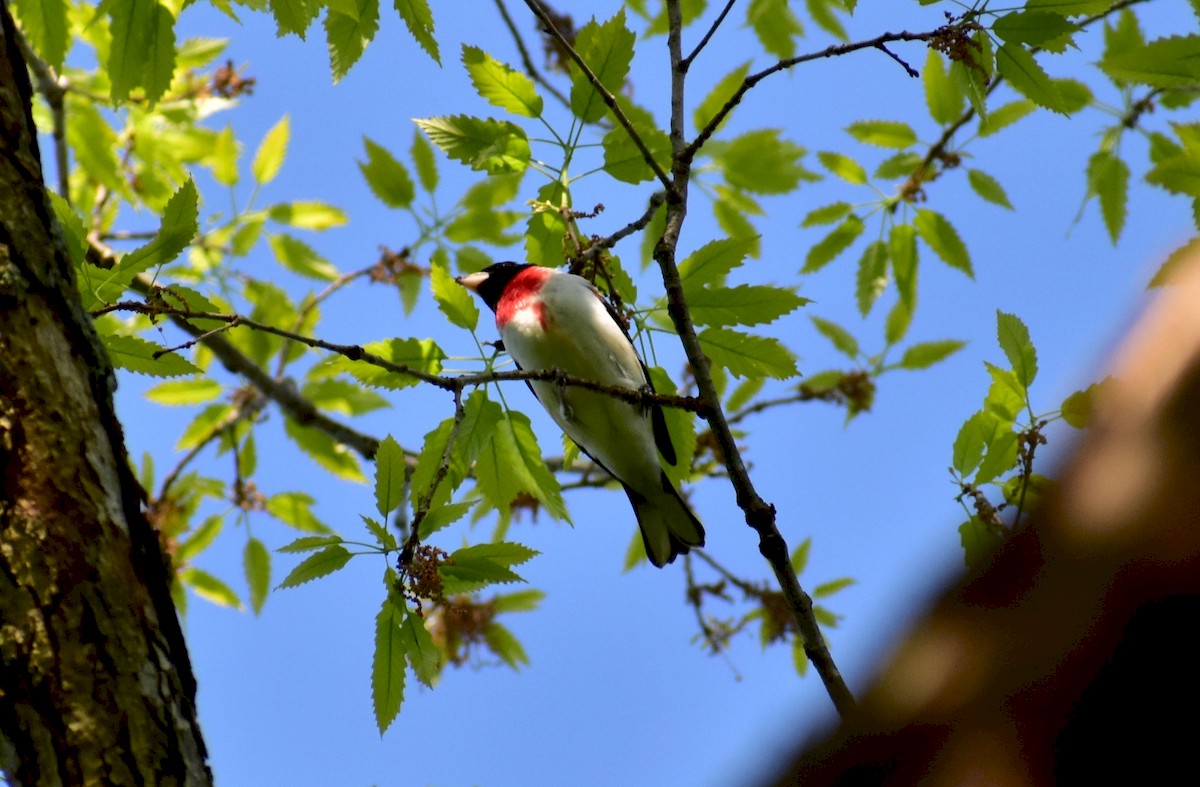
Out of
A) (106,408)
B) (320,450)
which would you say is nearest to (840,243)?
(320,450)

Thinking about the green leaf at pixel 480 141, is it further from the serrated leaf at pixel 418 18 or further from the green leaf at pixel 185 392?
the green leaf at pixel 185 392

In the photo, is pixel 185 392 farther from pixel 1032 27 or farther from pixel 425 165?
pixel 1032 27

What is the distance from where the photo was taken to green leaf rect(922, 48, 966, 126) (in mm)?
4113

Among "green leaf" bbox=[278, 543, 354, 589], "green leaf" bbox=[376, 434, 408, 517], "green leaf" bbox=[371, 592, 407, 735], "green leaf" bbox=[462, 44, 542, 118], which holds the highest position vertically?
"green leaf" bbox=[462, 44, 542, 118]

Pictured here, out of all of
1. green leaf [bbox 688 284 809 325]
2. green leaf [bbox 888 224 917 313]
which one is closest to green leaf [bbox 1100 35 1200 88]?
green leaf [bbox 688 284 809 325]

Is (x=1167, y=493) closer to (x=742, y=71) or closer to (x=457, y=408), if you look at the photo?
(x=457, y=408)

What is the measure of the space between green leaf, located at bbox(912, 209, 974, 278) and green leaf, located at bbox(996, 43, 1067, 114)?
5.58 ft

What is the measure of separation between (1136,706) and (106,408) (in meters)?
2.00

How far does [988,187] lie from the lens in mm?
4328

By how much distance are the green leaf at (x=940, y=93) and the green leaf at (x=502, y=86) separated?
1.91 meters

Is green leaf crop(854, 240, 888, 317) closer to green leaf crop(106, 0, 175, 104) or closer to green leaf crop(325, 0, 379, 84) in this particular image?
green leaf crop(325, 0, 379, 84)

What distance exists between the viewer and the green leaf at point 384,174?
14.4ft

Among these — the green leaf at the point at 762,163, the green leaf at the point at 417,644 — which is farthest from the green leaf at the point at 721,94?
the green leaf at the point at 417,644

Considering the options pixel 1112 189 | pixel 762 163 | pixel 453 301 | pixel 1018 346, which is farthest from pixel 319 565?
pixel 1112 189
